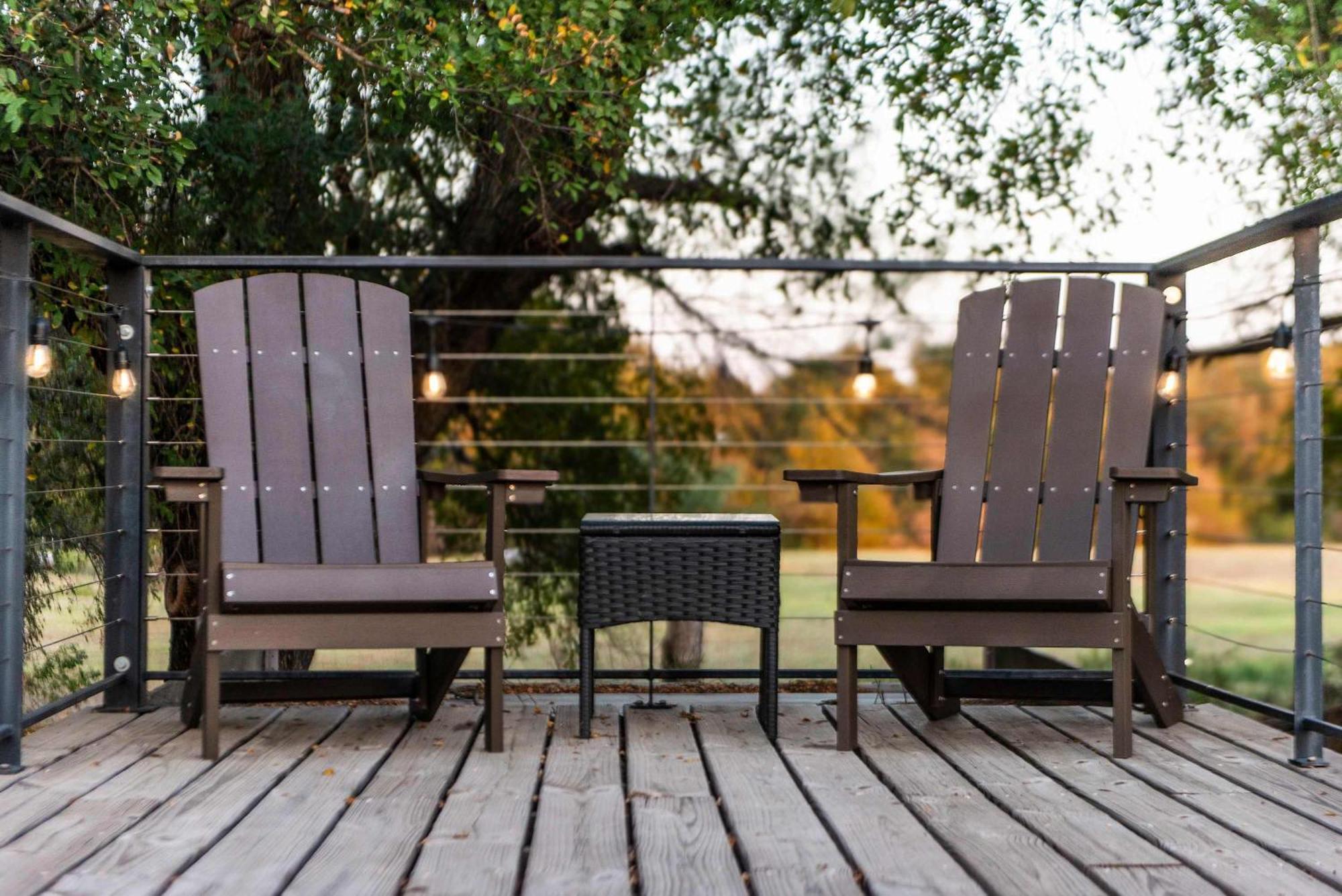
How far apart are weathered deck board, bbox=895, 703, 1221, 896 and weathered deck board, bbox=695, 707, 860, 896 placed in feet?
1.18

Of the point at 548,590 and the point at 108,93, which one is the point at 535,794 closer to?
the point at 108,93

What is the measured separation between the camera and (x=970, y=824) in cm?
203

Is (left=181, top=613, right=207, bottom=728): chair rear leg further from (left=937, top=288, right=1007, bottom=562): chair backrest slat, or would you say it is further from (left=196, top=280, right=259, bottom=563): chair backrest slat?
(left=937, top=288, right=1007, bottom=562): chair backrest slat

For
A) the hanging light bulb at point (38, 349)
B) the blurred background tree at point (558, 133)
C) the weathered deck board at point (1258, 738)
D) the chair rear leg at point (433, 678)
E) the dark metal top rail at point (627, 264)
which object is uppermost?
the blurred background tree at point (558, 133)

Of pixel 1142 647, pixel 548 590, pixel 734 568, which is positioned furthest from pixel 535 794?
pixel 548 590

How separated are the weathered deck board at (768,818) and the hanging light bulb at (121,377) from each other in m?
1.61

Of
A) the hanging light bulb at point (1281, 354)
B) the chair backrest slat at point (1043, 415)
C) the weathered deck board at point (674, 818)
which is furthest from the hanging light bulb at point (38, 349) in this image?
the hanging light bulb at point (1281, 354)

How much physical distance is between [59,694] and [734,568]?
3.45 m

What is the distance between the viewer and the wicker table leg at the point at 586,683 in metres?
2.72

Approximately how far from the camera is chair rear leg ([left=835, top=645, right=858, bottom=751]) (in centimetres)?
261

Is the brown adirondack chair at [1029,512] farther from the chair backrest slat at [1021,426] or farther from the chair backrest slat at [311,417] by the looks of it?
the chair backrest slat at [311,417]

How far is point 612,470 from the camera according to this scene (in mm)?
7082

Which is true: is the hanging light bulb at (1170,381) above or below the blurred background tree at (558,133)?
below

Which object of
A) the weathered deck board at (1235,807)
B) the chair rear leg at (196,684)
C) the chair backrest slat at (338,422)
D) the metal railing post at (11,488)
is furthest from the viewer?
the chair backrest slat at (338,422)
